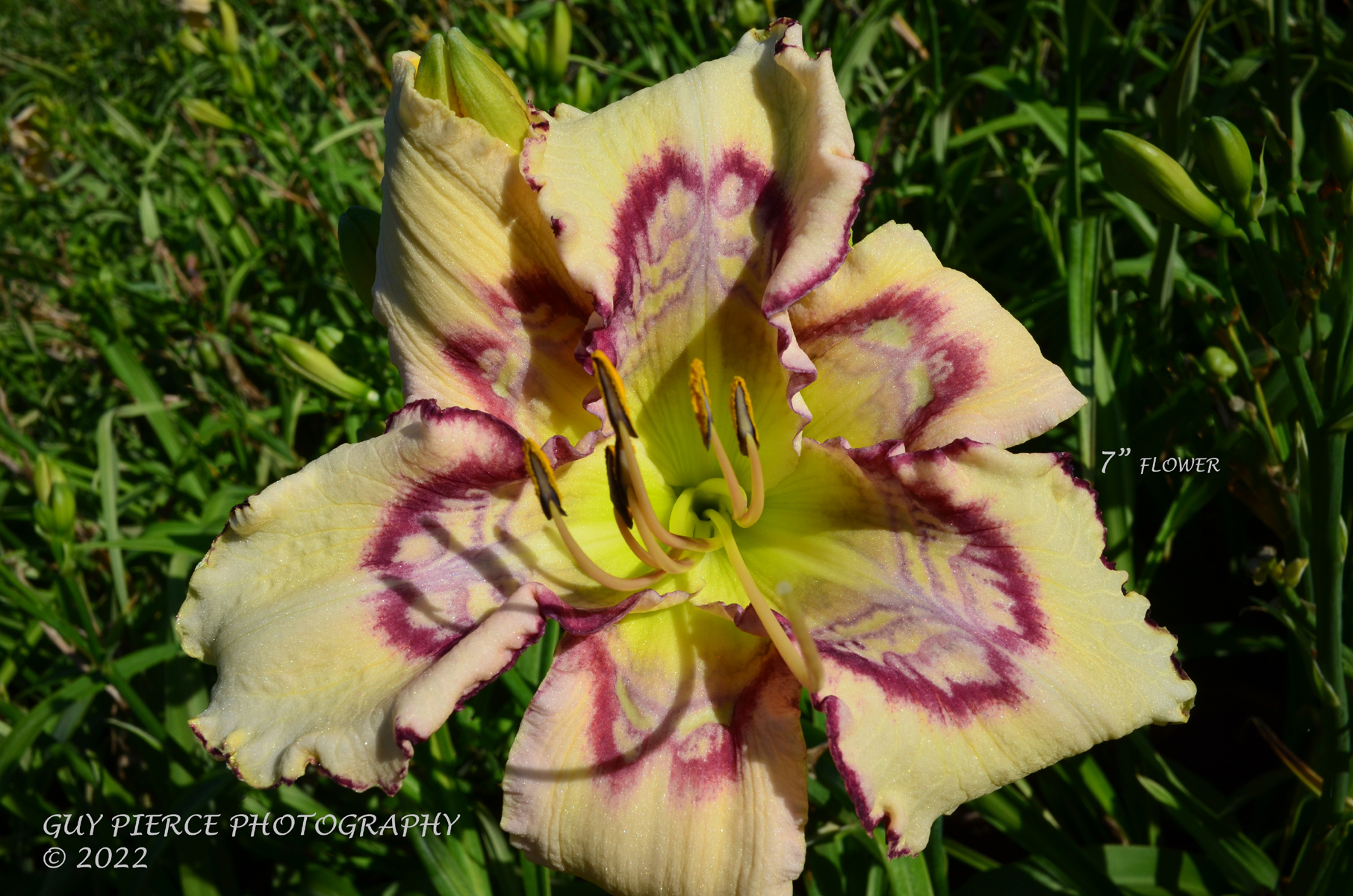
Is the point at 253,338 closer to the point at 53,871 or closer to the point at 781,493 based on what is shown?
the point at 53,871

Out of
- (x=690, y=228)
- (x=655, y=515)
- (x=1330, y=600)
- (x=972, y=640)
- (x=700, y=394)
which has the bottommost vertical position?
(x=1330, y=600)

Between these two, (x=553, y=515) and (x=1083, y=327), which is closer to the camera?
(x=553, y=515)

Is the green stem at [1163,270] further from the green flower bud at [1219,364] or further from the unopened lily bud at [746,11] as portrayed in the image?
the unopened lily bud at [746,11]

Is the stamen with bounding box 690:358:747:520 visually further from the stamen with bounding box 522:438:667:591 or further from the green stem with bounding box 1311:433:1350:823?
the green stem with bounding box 1311:433:1350:823

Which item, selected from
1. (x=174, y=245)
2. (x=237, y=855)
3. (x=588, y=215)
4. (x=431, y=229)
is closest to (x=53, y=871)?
(x=237, y=855)

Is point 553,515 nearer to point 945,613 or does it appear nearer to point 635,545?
point 635,545

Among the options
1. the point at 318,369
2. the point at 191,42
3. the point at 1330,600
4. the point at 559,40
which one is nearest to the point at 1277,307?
the point at 1330,600

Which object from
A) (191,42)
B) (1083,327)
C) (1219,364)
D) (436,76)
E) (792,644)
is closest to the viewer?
(792,644)
